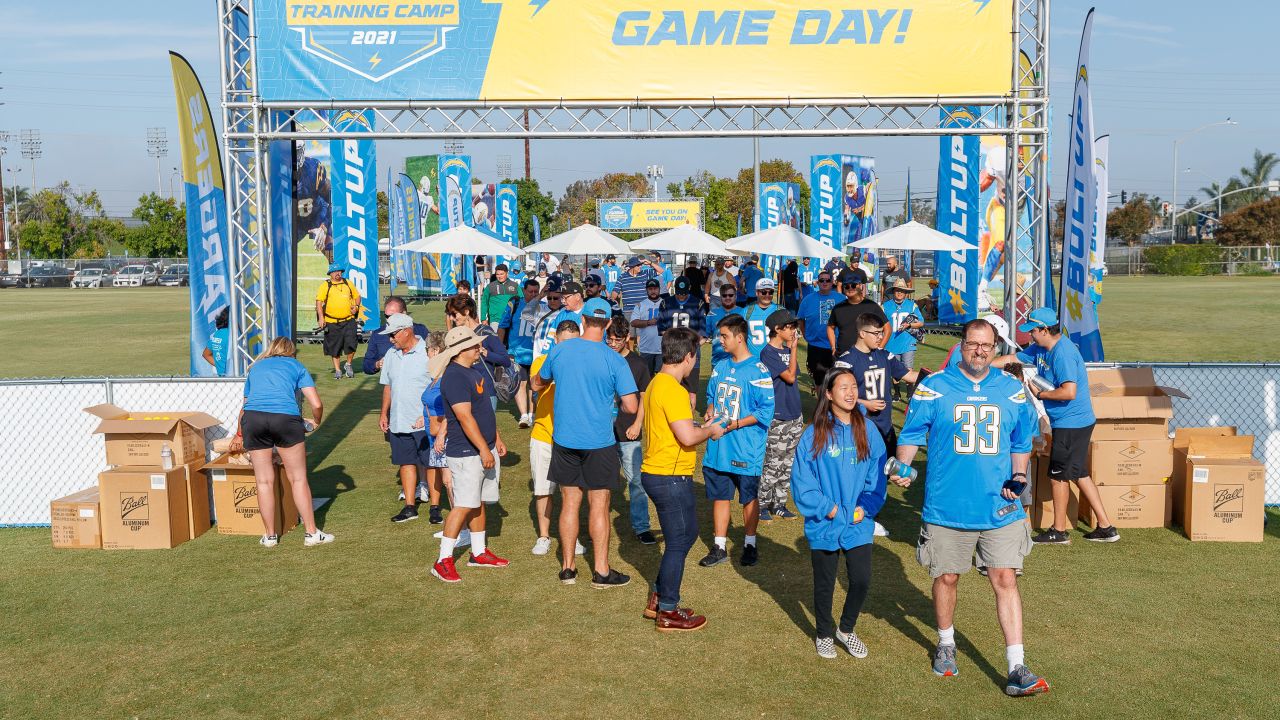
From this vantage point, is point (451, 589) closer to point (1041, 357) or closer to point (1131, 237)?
point (1041, 357)

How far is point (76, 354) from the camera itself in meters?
20.3

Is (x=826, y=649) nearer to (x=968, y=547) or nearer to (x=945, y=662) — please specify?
(x=945, y=662)

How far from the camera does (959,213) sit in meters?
21.5

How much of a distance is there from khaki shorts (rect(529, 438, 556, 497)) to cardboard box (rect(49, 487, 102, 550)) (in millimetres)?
3458

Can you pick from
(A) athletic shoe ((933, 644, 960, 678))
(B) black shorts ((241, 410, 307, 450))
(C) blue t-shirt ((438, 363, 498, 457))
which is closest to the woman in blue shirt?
(B) black shorts ((241, 410, 307, 450))

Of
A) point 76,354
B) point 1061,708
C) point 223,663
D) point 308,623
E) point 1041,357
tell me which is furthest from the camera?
point 76,354

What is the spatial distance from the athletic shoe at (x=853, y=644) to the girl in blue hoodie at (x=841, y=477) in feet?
1.36

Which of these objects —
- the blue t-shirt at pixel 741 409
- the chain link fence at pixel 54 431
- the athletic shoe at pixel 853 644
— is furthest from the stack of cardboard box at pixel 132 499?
the athletic shoe at pixel 853 644

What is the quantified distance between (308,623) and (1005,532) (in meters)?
4.11

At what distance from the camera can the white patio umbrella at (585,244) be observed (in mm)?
14289

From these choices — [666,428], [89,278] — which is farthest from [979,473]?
[89,278]

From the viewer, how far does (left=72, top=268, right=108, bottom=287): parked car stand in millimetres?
54625

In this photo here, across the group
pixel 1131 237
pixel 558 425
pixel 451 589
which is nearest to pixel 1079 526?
pixel 558 425

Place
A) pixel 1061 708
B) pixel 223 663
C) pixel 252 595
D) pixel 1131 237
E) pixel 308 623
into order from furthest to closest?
pixel 1131 237 < pixel 252 595 < pixel 308 623 < pixel 223 663 < pixel 1061 708
